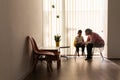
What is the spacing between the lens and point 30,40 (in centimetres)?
651

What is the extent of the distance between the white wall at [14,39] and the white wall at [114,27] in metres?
4.17

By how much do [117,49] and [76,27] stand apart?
78.7 inches

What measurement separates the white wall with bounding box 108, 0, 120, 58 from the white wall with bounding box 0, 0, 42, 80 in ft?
13.7

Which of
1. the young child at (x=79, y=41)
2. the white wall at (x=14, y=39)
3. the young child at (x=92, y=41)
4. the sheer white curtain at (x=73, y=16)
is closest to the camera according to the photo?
the white wall at (x=14, y=39)

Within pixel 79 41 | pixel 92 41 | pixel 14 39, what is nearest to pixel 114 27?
pixel 92 41

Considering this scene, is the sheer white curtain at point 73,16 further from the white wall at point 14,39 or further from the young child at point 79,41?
the white wall at point 14,39

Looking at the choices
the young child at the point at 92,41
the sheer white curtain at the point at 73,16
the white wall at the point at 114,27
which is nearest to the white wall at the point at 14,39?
the young child at the point at 92,41

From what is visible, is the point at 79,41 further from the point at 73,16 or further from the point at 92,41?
the point at 73,16

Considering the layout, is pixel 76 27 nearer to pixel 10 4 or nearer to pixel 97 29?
pixel 97 29

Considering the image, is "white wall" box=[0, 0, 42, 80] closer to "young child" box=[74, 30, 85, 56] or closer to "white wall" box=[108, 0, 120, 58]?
"young child" box=[74, 30, 85, 56]

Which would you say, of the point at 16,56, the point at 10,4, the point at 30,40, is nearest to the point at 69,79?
the point at 16,56

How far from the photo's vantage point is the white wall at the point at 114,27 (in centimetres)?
968

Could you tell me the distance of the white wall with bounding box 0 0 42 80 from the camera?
13.5 feet

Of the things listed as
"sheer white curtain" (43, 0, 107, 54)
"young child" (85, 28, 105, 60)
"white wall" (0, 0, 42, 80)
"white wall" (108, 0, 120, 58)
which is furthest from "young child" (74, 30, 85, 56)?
"white wall" (0, 0, 42, 80)
